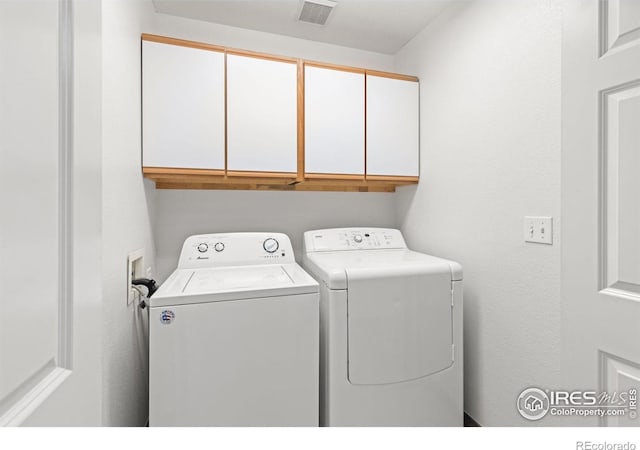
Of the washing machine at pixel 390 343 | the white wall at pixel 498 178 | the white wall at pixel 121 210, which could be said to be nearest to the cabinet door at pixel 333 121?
the white wall at pixel 498 178

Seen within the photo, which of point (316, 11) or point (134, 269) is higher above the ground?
point (316, 11)

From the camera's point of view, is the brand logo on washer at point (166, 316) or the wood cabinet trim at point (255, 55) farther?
the wood cabinet trim at point (255, 55)

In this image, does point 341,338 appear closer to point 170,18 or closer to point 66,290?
point 66,290

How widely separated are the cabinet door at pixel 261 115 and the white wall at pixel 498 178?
923 mm

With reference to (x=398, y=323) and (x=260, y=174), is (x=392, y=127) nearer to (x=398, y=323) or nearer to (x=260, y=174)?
(x=260, y=174)

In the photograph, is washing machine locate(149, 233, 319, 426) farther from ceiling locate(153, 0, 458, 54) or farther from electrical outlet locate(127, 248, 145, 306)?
ceiling locate(153, 0, 458, 54)

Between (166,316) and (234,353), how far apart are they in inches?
12.5

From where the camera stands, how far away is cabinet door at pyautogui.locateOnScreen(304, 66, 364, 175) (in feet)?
6.10

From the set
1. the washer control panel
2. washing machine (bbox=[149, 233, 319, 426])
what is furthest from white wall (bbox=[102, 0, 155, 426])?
the washer control panel

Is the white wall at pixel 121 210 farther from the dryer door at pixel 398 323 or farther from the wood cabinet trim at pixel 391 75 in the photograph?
the wood cabinet trim at pixel 391 75

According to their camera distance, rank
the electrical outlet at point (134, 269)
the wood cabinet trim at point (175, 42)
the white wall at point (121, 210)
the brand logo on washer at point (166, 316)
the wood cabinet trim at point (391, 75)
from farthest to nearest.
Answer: the wood cabinet trim at point (391, 75) < the wood cabinet trim at point (175, 42) < the electrical outlet at point (134, 269) < the brand logo on washer at point (166, 316) < the white wall at point (121, 210)

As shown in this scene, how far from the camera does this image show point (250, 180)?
6.01ft

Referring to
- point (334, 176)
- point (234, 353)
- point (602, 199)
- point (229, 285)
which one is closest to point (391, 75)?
point (334, 176)

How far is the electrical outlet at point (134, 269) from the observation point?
1.32 meters
